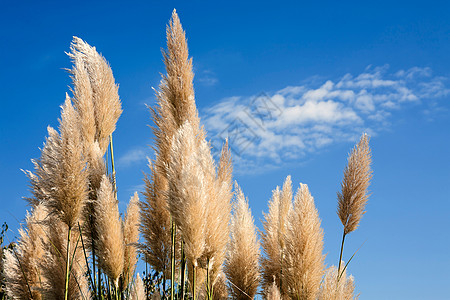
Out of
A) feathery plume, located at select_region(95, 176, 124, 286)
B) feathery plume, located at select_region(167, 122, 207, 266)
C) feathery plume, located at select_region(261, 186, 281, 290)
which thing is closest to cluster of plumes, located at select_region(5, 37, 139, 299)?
feathery plume, located at select_region(95, 176, 124, 286)

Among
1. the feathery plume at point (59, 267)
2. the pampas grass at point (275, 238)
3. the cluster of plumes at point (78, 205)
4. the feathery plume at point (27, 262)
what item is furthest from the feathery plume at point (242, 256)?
the feathery plume at point (27, 262)

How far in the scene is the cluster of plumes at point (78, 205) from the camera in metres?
3.24

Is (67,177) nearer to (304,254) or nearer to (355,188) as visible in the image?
(304,254)

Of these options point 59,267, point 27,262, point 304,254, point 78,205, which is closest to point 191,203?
point 304,254

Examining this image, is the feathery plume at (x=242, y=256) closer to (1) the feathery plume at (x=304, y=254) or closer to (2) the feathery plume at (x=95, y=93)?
(1) the feathery plume at (x=304, y=254)

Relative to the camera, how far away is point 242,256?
11.8 feet

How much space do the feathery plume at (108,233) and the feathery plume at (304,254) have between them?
128 cm

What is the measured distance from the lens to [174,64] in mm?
3637

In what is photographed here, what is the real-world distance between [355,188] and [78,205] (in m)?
2.30

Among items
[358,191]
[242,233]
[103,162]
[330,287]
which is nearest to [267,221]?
[242,233]

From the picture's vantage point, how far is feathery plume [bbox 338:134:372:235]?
370 centimetres

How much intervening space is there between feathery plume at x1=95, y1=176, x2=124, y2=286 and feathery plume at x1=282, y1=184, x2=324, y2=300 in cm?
128

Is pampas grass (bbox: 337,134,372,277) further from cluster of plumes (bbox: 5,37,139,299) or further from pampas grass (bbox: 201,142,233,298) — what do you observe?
cluster of plumes (bbox: 5,37,139,299)

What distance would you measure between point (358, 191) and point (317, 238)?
2.79 feet
